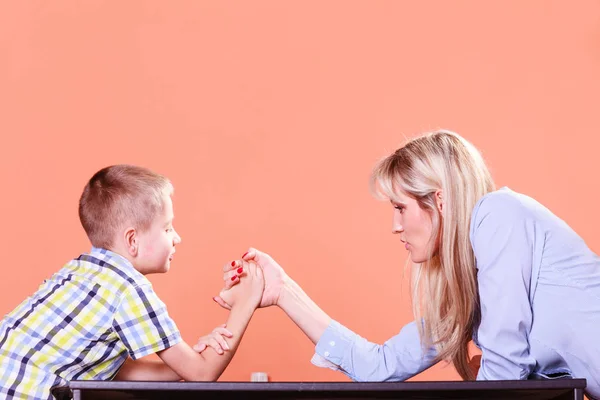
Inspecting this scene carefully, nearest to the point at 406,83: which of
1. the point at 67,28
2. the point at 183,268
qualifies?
the point at 183,268

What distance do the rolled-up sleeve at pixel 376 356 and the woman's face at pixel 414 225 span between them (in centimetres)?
21

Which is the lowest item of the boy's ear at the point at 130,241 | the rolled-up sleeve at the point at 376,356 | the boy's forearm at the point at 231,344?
the rolled-up sleeve at the point at 376,356

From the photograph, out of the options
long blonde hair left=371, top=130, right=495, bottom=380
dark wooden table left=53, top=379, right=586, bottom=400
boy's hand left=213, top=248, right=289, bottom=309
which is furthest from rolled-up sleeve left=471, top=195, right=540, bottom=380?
boy's hand left=213, top=248, right=289, bottom=309

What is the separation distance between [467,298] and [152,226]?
0.65 meters

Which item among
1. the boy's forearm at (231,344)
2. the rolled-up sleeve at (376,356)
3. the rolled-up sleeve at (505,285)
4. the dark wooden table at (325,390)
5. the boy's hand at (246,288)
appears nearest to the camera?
the dark wooden table at (325,390)

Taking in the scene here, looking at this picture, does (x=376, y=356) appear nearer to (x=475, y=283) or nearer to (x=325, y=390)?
(x=475, y=283)

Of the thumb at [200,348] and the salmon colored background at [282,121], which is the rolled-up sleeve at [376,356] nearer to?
the thumb at [200,348]

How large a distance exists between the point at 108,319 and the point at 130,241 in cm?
22

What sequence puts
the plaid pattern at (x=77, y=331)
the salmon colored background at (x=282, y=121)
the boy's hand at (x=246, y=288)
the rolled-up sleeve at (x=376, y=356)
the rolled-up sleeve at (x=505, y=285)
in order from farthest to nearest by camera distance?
1. the salmon colored background at (x=282, y=121)
2. the boy's hand at (x=246, y=288)
3. the rolled-up sleeve at (x=376, y=356)
4. the plaid pattern at (x=77, y=331)
5. the rolled-up sleeve at (x=505, y=285)

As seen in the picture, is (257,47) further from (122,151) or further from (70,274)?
(70,274)

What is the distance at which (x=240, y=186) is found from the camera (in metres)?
2.62

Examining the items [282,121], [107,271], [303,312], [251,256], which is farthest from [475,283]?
[282,121]

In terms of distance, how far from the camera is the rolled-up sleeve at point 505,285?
4.69ft

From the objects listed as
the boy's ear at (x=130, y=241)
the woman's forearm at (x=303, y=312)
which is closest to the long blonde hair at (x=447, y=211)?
the woman's forearm at (x=303, y=312)
